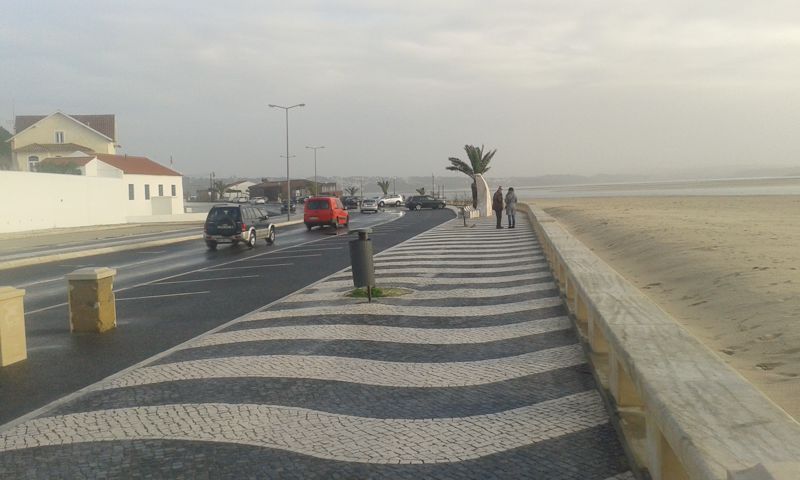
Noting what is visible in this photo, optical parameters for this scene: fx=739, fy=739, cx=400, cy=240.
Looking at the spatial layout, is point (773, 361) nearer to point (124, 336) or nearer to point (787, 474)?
point (787, 474)

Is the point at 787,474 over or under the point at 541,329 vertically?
over

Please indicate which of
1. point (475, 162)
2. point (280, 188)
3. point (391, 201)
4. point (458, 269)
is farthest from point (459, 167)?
point (280, 188)

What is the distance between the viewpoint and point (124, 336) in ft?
32.9

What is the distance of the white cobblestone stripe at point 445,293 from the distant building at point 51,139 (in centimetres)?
6014

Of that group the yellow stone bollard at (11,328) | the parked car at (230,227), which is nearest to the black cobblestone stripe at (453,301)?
the yellow stone bollard at (11,328)

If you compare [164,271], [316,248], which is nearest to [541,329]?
[164,271]

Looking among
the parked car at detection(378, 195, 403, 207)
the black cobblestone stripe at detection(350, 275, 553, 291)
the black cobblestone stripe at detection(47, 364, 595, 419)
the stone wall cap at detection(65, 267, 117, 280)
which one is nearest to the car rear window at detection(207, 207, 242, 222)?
the black cobblestone stripe at detection(350, 275, 553, 291)

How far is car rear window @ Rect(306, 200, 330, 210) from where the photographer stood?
39.0 m

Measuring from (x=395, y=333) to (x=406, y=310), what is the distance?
1.63 m

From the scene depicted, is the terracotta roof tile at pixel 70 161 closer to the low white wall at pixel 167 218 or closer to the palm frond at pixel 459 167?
the low white wall at pixel 167 218

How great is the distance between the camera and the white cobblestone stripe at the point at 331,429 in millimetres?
5172

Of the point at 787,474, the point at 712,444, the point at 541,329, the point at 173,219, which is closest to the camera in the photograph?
the point at 787,474

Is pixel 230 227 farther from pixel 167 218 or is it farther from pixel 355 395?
pixel 167 218

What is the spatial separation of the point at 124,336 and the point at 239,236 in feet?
55.3
